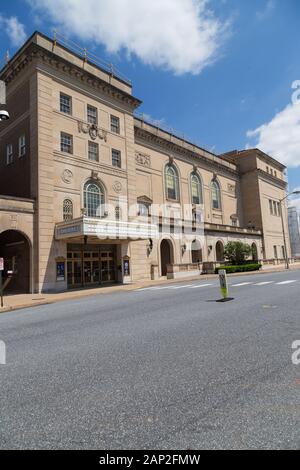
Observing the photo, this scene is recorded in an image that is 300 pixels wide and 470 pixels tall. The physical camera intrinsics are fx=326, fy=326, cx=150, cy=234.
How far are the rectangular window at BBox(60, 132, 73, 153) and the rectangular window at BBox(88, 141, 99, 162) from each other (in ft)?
6.44

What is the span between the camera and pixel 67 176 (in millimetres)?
25922

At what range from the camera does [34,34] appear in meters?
25.0

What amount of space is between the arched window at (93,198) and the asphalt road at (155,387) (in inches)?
784

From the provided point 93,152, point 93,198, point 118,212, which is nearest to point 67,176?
point 93,198

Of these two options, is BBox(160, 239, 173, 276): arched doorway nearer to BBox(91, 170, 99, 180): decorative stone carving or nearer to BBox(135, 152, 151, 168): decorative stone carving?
BBox(135, 152, 151, 168): decorative stone carving

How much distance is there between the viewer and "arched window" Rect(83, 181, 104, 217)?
27.5m

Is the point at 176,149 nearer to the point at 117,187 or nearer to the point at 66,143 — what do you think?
the point at 117,187

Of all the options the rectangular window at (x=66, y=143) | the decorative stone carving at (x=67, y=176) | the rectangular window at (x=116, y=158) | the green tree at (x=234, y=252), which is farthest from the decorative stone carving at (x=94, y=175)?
the green tree at (x=234, y=252)

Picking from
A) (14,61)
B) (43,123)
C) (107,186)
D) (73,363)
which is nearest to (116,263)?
(107,186)

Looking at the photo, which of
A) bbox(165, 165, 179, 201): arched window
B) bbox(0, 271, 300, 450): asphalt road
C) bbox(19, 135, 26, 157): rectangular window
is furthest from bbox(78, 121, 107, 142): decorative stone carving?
bbox(0, 271, 300, 450): asphalt road

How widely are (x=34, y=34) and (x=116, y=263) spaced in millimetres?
19332

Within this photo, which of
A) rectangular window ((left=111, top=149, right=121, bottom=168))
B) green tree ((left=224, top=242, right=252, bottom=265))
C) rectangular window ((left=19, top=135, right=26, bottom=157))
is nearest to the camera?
rectangular window ((left=19, top=135, right=26, bottom=157))

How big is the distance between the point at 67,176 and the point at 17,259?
753 cm
